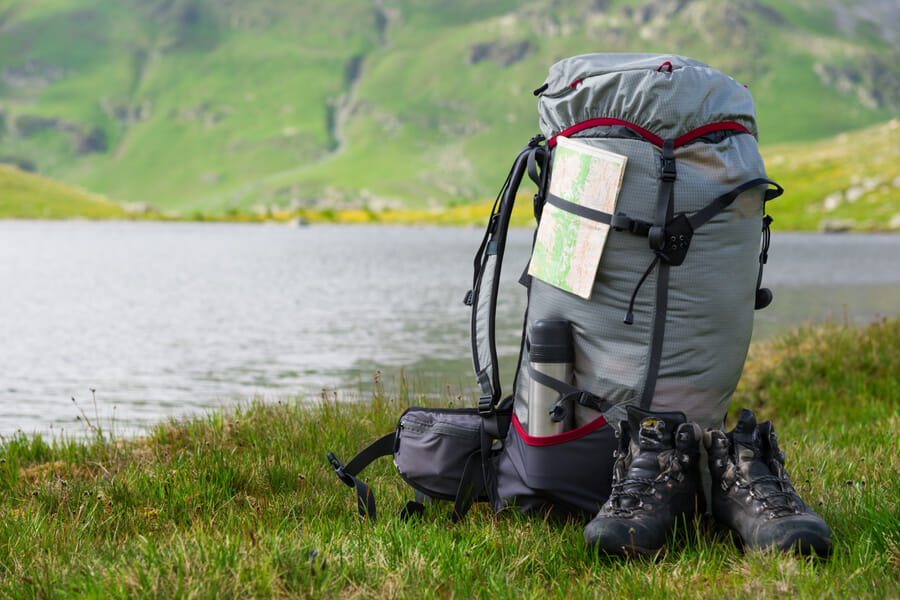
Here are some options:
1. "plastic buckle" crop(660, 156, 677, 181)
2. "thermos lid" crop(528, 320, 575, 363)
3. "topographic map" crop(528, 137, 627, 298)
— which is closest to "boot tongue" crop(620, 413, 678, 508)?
"thermos lid" crop(528, 320, 575, 363)

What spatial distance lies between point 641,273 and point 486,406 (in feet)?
3.29

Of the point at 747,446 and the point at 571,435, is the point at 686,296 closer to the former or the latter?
the point at 747,446

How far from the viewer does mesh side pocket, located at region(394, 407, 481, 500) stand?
157 inches

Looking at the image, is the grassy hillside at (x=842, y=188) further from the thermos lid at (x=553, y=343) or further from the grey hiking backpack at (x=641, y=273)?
the thermos lid at (x=553, y=343)

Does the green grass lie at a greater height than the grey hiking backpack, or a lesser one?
lesser

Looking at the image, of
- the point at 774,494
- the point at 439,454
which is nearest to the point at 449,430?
the point at 439,454

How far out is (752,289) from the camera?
3643 millimetres

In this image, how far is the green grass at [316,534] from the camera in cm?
265

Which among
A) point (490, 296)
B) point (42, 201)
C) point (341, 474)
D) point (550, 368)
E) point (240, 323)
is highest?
point (490, 296)

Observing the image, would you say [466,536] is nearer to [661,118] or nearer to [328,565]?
[328,565]

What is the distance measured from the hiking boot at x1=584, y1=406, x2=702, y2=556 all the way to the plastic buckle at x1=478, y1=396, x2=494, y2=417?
72cm

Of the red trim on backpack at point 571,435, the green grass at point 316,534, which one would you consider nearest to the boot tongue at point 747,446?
the green grass at point 316,534

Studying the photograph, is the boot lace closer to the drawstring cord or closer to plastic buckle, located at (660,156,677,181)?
the drawstring cord

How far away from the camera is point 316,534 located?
327cm
